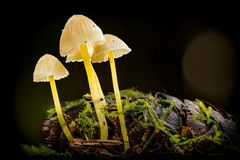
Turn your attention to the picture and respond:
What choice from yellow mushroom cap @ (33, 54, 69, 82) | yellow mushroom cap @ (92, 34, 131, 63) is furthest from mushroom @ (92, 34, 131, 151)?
yellow mushroom cap @ (33, 54, 69, 82)

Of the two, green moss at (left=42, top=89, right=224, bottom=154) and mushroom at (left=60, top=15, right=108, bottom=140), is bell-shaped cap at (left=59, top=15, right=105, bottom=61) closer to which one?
mushroom at (left=60, top=15, right=108, bottom=140)

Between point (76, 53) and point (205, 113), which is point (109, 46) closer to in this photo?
point (76, 53)

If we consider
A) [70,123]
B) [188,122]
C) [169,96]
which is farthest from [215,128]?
[70,123]

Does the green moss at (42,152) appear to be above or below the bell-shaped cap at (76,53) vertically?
below

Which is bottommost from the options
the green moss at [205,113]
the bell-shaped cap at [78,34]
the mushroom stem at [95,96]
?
the green moss at [205,113]

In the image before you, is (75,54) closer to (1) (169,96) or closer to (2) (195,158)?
(1) (169,96)

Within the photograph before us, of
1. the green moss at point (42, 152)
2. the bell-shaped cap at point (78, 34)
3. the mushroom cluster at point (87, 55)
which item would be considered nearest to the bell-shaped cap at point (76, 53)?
the mushroom cluster at point (87, 55)

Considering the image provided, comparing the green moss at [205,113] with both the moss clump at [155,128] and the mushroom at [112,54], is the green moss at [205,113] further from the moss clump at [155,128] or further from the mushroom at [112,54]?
the mushroom at [112,54]
